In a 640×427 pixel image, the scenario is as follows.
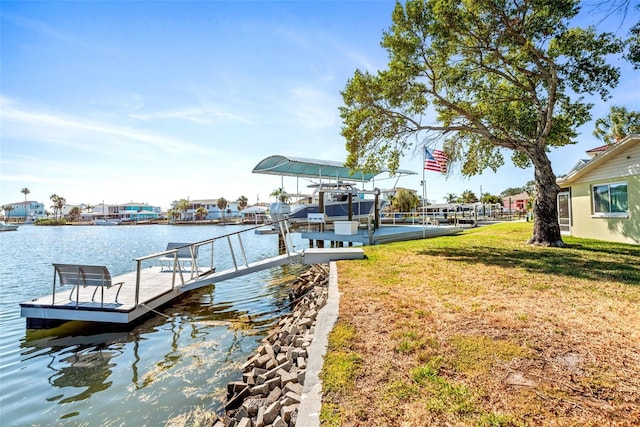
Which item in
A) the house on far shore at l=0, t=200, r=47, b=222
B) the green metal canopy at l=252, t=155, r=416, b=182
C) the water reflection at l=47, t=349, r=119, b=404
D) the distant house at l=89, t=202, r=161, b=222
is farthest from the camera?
the house on far shore at l=0, t=200, r=47, b=222

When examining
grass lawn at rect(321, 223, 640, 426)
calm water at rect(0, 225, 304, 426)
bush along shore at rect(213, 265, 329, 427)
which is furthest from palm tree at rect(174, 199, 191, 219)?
bush along shore at rect(213, 265, 329, 427)

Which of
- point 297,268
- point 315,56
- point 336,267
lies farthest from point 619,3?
point 297,268

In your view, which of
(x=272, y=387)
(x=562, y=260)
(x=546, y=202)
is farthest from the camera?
(x=546, y=202)

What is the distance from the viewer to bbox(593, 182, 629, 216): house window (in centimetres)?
1153

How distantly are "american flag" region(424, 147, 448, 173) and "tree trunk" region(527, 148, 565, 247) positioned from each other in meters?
4.00

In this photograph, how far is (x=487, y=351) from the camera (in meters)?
3.56

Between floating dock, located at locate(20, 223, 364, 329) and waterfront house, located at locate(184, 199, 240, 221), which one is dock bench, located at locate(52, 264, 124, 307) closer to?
floating dock, located at locate(20, 223, 364, 329)

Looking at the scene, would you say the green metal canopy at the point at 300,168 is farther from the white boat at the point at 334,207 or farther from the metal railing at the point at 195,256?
the metal railing at the point at 195,256

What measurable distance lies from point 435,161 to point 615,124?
988 inches

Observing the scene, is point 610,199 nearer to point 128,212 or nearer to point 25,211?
point 128,212

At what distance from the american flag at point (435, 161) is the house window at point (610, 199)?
601 cm

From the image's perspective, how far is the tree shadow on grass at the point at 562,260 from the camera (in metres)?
6.98

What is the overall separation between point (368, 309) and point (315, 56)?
10.1 metres

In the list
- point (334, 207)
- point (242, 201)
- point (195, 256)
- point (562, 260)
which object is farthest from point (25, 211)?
point (562, 260)
